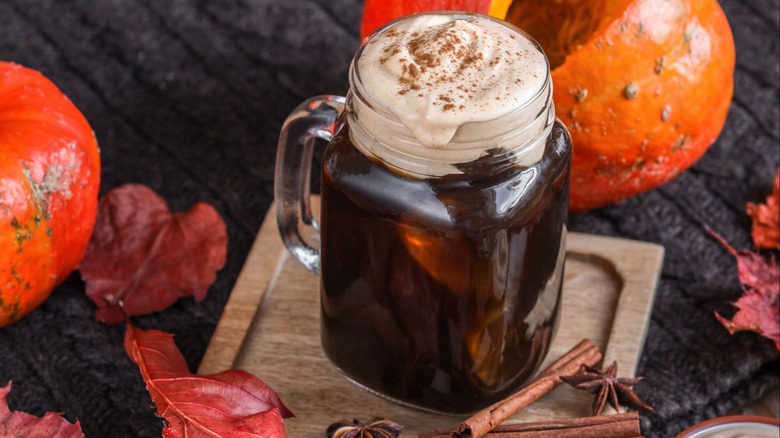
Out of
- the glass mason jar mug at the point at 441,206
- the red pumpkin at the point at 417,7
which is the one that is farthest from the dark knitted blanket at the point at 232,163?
the red pumpkin at the point at 417,7

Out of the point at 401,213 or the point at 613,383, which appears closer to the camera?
the point at 401,213

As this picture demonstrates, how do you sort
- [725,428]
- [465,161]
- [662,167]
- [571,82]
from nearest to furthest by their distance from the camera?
[465,161]
[725,428]
[571,82]
[662,167]

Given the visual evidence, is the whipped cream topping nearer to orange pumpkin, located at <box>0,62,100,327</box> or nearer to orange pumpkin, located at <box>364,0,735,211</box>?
orange pumpkin, located at <box>364,0,735,211</box>

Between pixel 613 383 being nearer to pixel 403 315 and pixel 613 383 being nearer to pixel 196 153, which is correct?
pixel 403 315

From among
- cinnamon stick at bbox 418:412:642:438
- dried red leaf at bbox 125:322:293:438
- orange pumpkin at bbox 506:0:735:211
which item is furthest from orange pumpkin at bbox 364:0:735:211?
dried red leaf at bbox 125:322:293:438

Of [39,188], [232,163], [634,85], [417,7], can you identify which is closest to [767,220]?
[634,85]

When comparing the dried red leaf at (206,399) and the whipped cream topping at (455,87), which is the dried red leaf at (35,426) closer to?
the dried red leaf at (206,399)

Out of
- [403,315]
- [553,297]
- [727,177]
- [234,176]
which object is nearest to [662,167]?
[727,177]
